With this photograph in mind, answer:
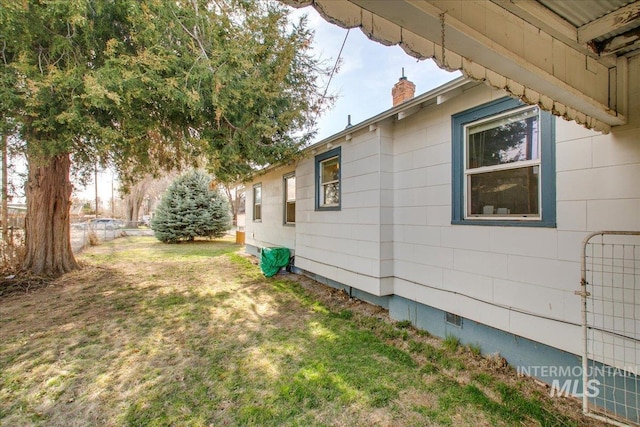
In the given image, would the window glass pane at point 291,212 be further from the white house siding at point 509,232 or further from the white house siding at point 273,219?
the white house siding at point 509,232

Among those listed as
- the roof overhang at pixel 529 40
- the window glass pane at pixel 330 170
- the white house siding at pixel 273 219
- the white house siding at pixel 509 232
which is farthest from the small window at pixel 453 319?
the white house siding at pixel 273 219

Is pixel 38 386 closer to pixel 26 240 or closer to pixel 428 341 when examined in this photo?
pixel 428 341

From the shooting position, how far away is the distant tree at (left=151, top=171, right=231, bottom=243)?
595 inches

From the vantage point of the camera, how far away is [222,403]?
8.66 feet

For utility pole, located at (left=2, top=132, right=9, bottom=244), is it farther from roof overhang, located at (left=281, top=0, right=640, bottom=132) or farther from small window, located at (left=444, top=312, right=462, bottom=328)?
small window, located at (left=444, top=312, right=462, bottom=328)

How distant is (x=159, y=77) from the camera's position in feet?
15.1

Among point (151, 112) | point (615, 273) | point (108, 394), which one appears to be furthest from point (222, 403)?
point (151, 112)

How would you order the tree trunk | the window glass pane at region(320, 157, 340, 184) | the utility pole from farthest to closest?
the tree trunk, the utility pole, the window glass pane at region(320, 157, 340, 184)

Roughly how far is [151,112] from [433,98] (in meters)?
4.91

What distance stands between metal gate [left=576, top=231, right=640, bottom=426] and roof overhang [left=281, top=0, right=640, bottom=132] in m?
1.09

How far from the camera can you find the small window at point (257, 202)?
10.6 metres

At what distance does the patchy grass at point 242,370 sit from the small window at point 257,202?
5.41 m

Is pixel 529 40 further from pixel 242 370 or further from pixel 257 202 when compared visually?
pixel 257 202

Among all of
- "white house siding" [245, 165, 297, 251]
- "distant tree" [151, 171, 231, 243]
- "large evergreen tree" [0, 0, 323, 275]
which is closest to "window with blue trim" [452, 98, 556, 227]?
"large evergreen tree" [0, 0, 323, 275]
